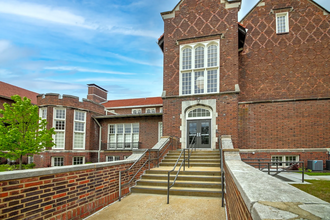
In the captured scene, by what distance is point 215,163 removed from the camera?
9.76 m

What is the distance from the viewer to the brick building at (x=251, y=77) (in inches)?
524

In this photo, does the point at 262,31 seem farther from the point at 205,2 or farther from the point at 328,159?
the point at 328,159

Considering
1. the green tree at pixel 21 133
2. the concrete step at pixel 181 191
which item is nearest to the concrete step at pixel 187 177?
the concrete step at pixel 181 191

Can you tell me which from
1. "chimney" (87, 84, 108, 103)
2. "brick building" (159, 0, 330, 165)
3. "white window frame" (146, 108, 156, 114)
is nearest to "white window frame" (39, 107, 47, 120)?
"brick building" (159, 0, 330, 165)

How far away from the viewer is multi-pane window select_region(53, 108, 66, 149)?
17733 mm

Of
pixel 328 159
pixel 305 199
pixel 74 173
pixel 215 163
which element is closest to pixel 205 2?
pixel 215 163

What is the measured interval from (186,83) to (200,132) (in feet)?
11.0

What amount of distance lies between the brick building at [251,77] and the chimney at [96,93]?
23590 mm

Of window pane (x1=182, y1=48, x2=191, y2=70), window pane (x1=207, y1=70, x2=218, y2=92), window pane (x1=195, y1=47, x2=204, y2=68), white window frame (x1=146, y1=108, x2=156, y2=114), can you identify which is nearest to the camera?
window pane (x1=207, y1=70, x2=218, y2=92)

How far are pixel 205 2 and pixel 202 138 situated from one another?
8921 mm

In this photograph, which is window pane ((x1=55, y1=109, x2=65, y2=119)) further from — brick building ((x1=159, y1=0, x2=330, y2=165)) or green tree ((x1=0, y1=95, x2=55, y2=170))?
brick building ((x1=159, y1=0, x2=330, y2=165))

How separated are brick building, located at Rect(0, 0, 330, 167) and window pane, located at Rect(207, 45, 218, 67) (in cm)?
6

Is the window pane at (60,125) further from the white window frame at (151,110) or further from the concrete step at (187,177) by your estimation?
the white window frame at (151,110)

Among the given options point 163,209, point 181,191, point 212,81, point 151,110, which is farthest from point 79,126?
point 163,209
